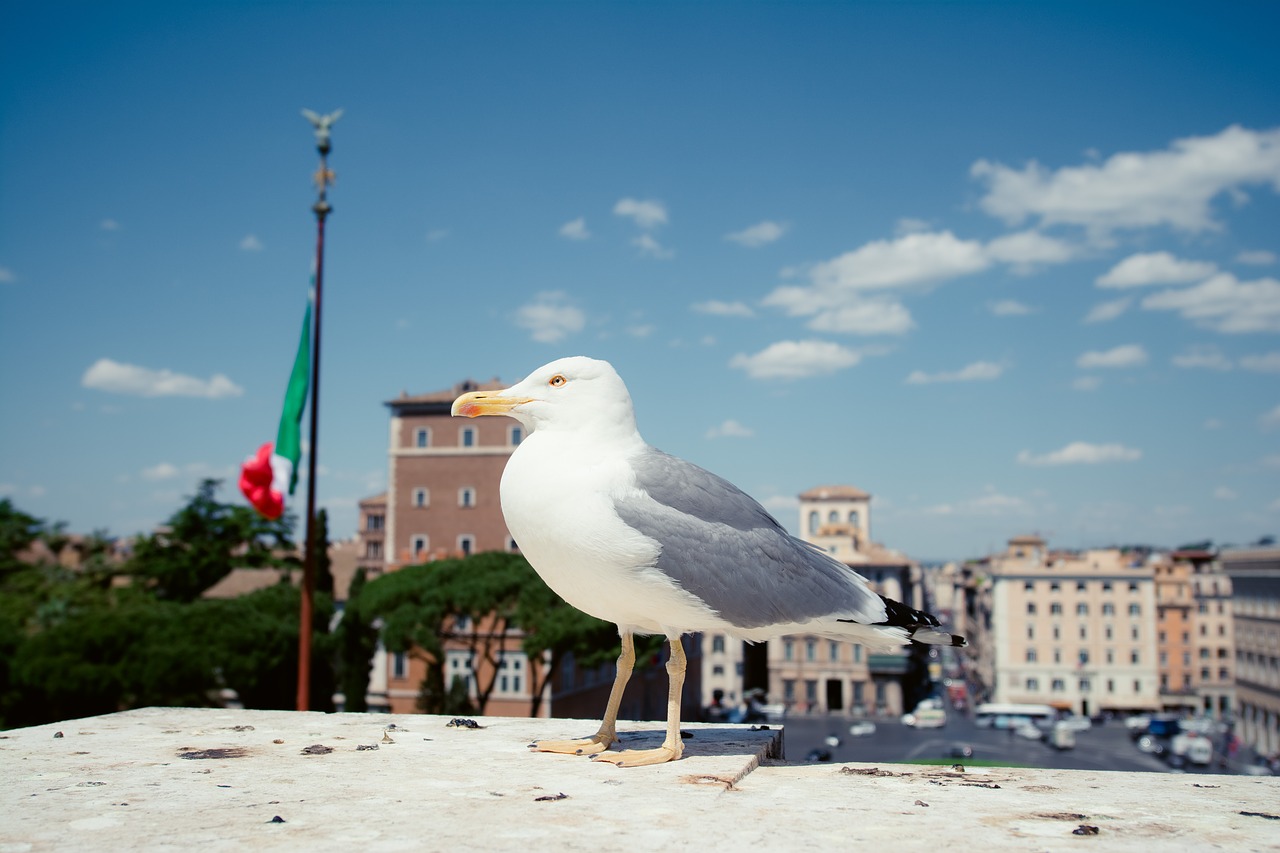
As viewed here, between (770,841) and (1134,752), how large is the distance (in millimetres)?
60246

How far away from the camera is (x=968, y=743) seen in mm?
55344

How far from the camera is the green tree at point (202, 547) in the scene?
47.7m

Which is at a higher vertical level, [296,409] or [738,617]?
[296,409]

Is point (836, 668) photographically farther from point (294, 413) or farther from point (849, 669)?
point (294, 413)

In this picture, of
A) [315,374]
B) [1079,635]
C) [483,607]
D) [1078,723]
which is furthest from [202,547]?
[1079,635]

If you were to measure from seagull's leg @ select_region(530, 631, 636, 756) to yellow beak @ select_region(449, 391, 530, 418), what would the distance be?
1.17m

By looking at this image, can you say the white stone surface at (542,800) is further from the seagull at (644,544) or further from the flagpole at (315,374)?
the flagpole at (315,374)

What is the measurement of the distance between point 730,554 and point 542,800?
4.37 ft

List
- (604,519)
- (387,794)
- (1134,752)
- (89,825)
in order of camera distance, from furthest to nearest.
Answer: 1. (1134,752)
2. (604,519)
3. (387,794)
4. (89,825)

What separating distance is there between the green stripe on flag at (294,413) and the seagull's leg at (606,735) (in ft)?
35.6

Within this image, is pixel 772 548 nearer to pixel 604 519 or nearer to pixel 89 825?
pixel 604 519

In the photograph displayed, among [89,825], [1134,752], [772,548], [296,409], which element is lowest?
[1134,752]

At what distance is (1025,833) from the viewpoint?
3.13 metres

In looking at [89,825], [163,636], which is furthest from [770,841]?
[163,636]
